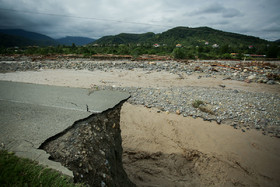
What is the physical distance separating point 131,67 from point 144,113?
8671 mm

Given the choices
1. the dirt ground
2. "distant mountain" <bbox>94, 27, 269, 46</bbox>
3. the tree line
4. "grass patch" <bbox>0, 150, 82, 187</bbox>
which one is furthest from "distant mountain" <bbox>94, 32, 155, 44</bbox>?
"grass patch" <bbox>0, 150, 82, 187</bbox>

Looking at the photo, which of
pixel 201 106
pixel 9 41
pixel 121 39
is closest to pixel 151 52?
pixel 201 106

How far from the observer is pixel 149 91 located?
696cm

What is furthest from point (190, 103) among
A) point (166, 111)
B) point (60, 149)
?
point (60, 149)

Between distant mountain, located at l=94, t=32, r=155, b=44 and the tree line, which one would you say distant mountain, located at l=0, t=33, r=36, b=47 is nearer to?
distant mountain, located at l=94, t=32, r=155, b=44

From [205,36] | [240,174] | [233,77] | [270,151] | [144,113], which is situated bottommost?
[240,174]

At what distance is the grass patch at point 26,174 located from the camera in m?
1.18

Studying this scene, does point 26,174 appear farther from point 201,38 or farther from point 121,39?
point 121,39

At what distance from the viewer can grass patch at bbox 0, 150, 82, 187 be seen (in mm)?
1183

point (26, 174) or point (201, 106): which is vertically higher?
point (26, 174)

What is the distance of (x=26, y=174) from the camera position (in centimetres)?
127

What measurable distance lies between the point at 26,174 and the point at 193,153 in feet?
12.8

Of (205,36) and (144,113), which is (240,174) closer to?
(144,113)

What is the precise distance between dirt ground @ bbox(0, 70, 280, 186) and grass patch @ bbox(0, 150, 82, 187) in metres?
2.41
